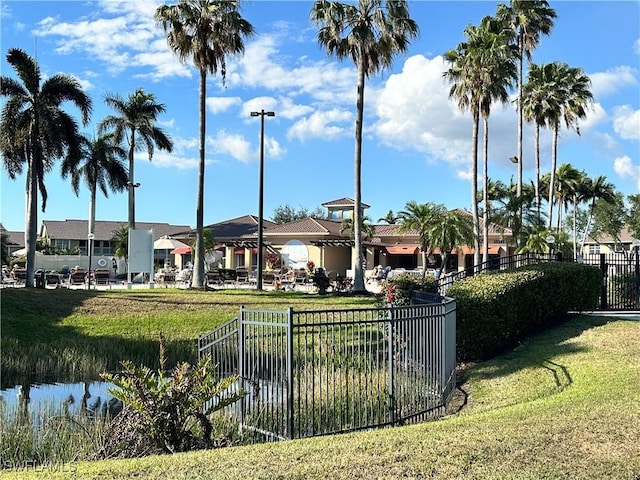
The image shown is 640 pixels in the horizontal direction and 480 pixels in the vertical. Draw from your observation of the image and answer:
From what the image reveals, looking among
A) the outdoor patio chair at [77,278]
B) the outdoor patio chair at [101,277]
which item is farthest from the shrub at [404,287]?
the outdoor patio chair at [101,277]

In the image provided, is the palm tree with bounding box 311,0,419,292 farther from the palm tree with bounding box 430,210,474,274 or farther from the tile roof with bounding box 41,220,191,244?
the tile roof with bounding box 41,220,191,244

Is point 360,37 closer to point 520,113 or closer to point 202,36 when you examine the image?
point 202,36

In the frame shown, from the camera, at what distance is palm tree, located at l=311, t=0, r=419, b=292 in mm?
24375

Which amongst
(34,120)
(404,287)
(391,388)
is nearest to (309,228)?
(34,120)

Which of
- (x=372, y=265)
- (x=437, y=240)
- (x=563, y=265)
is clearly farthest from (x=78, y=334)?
(x=372, y=265)

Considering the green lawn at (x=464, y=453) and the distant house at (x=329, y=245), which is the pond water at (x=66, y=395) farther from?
the distant house at (x=329, y=245)

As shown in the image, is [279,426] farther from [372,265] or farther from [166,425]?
[372,265]

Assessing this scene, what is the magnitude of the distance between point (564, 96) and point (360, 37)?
2063 centimetres

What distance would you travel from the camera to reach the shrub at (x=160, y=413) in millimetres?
6309

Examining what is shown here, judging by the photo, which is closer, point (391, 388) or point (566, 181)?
point (391, 388)

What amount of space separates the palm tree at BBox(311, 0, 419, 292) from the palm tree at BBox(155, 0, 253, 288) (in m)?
3.56

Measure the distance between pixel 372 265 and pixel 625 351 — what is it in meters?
36.2

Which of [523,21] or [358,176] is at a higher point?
[523,21]

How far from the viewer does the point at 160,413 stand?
630cm
